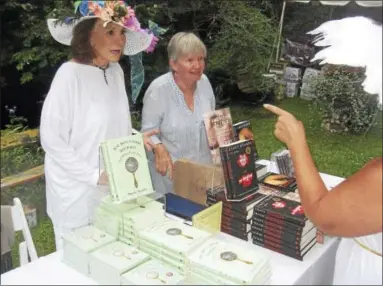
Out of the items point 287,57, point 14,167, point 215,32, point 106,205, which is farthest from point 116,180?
point 287,57

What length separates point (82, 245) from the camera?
142 centimetres

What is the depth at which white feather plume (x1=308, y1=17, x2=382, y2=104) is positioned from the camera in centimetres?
113

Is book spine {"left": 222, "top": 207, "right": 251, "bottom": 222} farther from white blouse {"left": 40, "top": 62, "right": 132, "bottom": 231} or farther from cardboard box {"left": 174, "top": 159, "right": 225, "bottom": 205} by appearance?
white blouse {"left": 40, "top": 62, "right": 132, "bottom": 231}

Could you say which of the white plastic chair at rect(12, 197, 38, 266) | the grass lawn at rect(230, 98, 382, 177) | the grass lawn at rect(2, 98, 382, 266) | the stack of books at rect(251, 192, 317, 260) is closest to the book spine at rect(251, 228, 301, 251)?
the stack of books at rect(251, 192, 317, 260)

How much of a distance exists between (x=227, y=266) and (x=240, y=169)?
20.8 inches

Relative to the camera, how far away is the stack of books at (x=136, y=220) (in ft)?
4.81

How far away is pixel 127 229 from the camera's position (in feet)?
4.86

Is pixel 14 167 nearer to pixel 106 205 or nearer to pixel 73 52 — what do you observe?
pixel 73 52

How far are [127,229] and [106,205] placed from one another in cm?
14

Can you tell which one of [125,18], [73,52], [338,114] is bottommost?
[338,114]

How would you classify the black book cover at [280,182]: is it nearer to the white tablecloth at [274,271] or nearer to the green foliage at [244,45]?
the white tablecloth at [274,271]

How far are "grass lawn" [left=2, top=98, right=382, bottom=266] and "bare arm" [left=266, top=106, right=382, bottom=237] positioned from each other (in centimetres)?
272

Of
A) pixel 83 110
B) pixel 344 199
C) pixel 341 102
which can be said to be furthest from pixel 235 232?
pixel 341 102

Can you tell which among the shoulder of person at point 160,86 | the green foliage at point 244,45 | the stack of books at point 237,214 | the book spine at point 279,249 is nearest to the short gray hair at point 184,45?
the shoulder of person at point 160,86
